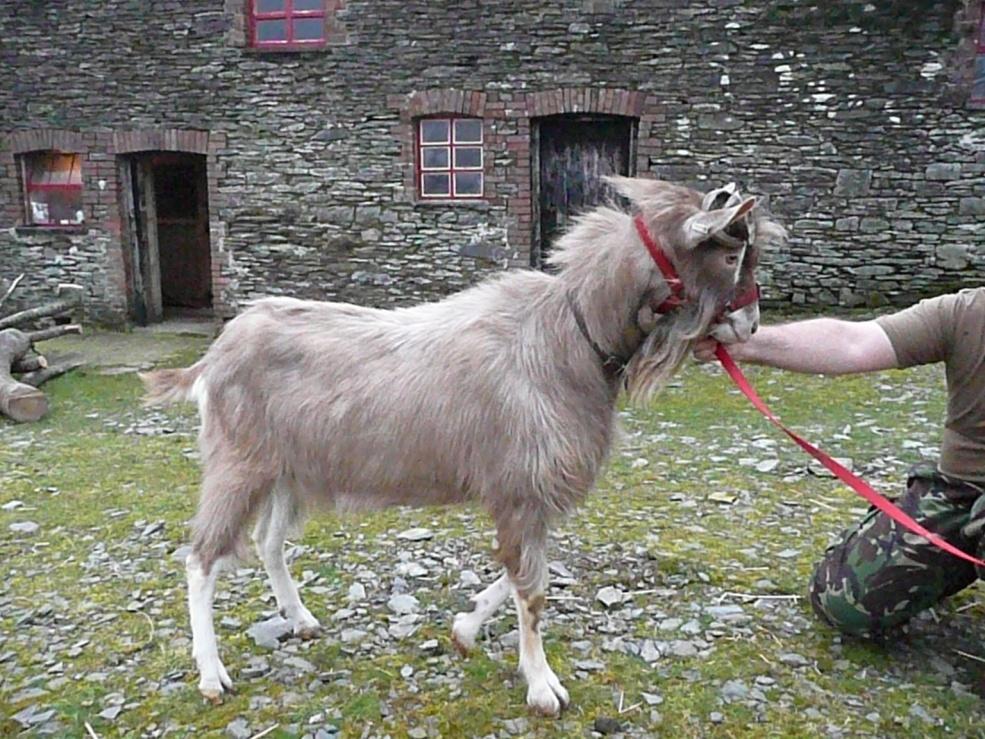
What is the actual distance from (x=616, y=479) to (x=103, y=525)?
10.1 feet

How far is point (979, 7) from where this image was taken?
10141 mm

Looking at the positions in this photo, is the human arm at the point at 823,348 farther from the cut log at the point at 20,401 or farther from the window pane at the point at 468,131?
the window pane at the point at 468,131

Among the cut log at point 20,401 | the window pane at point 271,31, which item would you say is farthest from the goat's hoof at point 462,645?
the window pane at point 271,31

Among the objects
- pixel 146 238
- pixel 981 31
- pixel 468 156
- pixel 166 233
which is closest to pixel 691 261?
pixel 468 156

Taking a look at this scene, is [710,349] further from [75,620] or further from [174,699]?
[75,620]

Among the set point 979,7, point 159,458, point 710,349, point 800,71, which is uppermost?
point 979,7

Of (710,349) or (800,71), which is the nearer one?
(710,349)

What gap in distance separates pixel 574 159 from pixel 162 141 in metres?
5.53

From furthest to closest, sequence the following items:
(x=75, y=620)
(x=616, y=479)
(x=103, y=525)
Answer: (x=616, y=479), (x=103, y=525), (x=75, y=620)

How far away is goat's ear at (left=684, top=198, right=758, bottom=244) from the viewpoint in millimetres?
→ 2729

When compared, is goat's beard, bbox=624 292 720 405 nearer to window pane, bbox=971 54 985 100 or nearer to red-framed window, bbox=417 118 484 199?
red-framed window, bbox=417 118 484 199

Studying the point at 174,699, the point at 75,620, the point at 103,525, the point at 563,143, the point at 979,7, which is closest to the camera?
the point at 174,699

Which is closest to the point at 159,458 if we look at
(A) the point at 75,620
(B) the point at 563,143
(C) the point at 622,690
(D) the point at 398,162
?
(A) the point at 75,620

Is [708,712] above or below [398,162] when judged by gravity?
below
